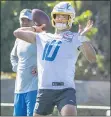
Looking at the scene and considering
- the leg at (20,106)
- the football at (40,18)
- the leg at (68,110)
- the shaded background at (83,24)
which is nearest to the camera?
the leg at (68,110)

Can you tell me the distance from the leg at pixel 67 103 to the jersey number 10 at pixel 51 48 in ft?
1.20

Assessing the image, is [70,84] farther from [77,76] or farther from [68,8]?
[77,76]

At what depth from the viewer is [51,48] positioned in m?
5.34

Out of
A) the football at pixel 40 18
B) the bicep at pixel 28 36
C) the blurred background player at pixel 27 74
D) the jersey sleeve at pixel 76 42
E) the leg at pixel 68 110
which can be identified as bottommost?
the leg at pixel 68 110

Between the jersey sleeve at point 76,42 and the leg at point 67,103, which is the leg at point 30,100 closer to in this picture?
the leg at point 67,103

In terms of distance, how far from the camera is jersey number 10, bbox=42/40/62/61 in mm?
5293

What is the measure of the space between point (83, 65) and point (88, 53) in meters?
17.7

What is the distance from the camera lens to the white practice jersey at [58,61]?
527 centimetres

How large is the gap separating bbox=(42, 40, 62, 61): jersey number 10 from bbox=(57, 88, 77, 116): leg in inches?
14.4

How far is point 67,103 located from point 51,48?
1.94 feet

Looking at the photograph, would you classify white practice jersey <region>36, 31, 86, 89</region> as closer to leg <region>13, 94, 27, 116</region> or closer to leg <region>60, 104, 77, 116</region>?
leg <region>60, 104, 77, 116</region>

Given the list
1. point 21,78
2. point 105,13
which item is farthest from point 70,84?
point 105,13

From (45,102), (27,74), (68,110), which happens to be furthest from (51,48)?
(27,74)

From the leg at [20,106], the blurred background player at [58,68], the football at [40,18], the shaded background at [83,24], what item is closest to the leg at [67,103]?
the blurred background player at [58,68]
